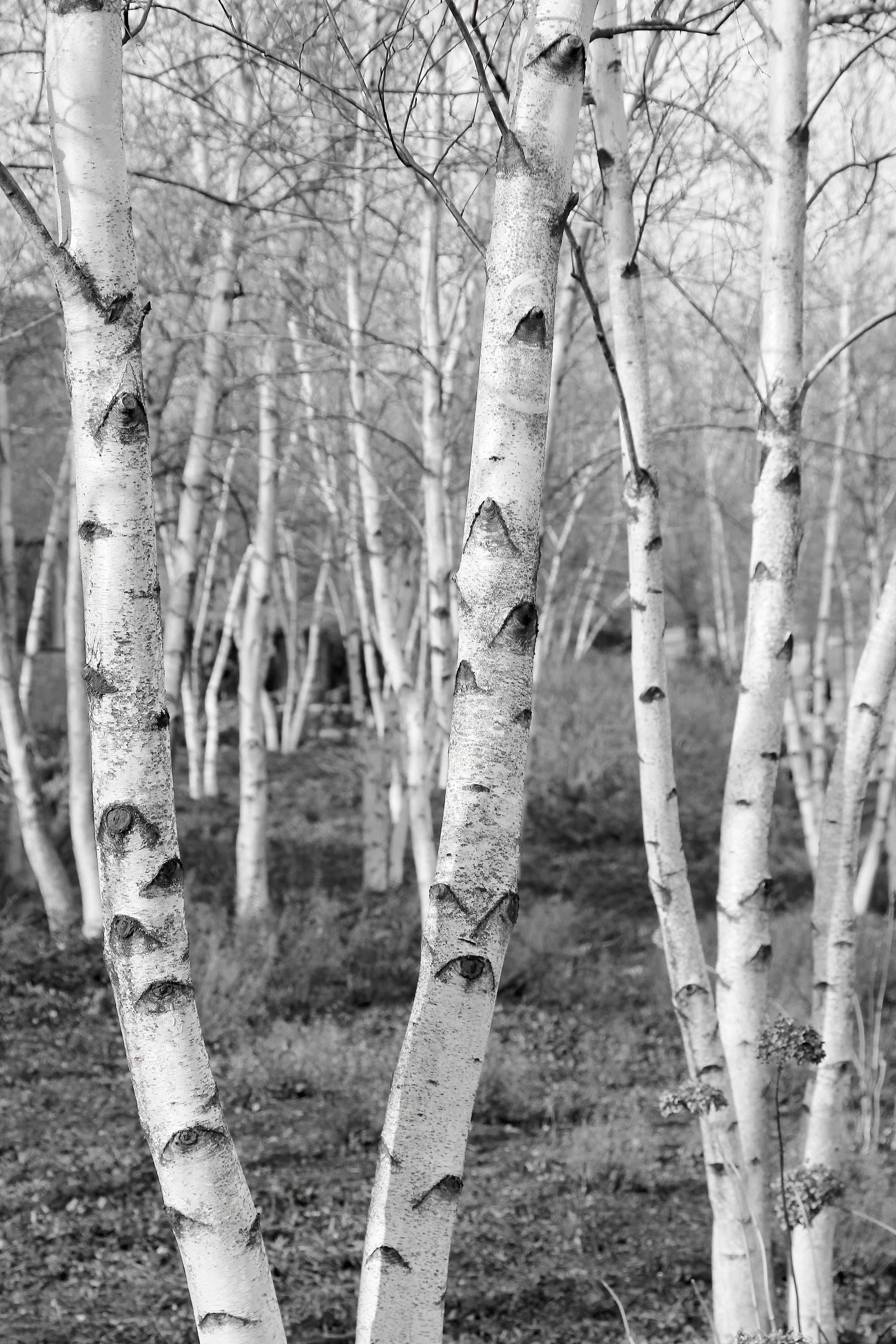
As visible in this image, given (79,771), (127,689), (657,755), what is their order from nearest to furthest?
(127,689), (657,755), (79,771)

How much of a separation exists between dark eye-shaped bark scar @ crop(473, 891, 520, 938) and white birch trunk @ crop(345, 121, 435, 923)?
4753 millimetres

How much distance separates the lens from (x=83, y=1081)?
18.1ft

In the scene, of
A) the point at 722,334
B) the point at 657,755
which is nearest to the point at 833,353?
the point at 722,334

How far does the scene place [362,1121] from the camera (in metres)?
5.22

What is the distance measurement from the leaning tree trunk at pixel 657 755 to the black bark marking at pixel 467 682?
109cm

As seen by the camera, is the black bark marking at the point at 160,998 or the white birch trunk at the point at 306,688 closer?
the black bark marking at the point at 160,998

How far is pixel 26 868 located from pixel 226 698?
10.4 metres

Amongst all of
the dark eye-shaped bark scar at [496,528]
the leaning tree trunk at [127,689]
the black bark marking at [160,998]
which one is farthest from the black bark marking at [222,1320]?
the dark eye-shaped bark scar at [496,528]

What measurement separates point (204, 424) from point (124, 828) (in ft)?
17.8

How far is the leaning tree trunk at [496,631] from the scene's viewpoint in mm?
1543

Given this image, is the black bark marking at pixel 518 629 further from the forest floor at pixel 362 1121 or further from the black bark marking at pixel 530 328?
the forest floor at pixel 362 1121

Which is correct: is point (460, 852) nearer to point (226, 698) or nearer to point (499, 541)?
point (499, 541)

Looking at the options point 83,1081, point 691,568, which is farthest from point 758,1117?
point 691,568

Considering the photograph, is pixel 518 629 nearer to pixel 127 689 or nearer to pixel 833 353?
pixel 127 689
